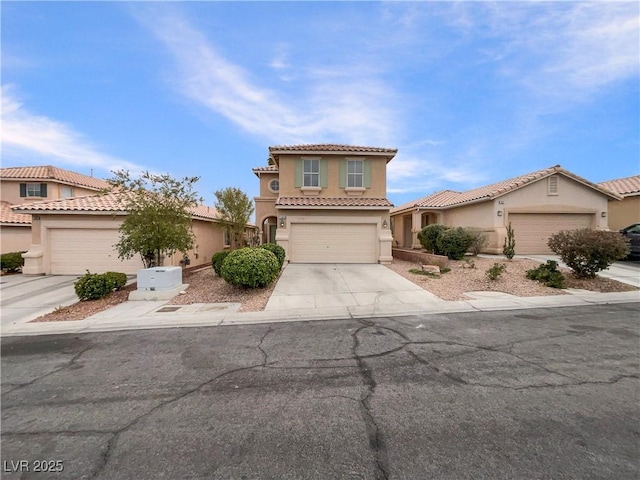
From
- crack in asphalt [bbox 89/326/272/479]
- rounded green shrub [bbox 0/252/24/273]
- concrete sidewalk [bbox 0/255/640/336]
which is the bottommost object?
crack in asphalt [bbox 89/326/272/479]

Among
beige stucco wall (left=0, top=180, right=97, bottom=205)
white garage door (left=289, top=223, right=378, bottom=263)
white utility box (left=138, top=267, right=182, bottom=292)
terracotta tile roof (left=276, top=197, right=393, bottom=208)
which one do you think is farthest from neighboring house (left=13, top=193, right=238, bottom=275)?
beige stucco wall (left=0, top=180, right=97, bottom=205)

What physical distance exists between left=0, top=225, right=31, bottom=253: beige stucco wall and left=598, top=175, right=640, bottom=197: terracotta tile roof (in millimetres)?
37443

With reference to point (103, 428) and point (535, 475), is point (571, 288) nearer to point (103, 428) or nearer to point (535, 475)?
point (535, 475)

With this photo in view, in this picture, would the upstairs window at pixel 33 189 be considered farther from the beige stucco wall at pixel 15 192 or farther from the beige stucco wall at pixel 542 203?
the beige stucco wall at pixel 542 203

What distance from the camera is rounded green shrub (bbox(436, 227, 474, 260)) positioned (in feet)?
44.5

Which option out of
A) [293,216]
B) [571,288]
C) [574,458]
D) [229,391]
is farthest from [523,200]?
[229,391]

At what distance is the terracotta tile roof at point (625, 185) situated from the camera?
1703cm

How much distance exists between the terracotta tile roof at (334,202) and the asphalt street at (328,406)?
10.2m

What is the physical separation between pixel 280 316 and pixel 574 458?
568cm

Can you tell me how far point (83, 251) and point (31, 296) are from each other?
4.50 meters

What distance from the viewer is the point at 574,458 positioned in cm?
252

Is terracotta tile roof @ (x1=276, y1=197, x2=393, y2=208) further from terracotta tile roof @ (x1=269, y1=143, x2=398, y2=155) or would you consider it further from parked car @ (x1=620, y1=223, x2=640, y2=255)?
parked car @ (x1=620, y1=223, x2=640, y2=255)

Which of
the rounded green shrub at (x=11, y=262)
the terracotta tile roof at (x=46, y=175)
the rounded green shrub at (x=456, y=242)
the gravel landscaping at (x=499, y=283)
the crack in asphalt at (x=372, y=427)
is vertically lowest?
the crack in asphalt at (x=372, y=427)

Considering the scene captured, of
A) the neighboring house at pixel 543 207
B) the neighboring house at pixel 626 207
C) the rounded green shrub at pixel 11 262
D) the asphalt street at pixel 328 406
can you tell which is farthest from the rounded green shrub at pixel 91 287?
the neighboring house at pixel 626 207
